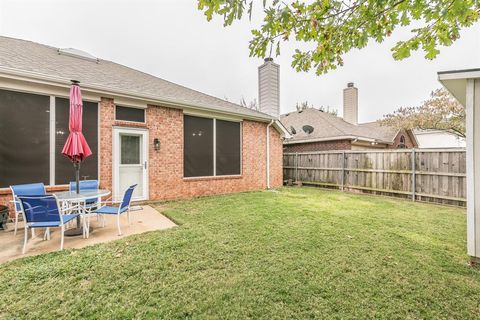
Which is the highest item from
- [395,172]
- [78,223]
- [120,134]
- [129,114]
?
[129,114]

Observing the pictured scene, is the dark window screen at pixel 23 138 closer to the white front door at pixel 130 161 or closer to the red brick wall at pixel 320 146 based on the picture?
the white front door at pixel 130 161

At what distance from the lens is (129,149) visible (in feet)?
22.9

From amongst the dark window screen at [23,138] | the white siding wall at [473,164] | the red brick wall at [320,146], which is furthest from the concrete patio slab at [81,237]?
the red brick wall at [320,146]

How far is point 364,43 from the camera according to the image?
115 inches

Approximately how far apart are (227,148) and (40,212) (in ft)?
21.0

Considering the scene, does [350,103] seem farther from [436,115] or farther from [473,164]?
[473,164]

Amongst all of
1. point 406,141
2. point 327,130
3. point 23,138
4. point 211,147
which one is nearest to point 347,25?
point 211,147

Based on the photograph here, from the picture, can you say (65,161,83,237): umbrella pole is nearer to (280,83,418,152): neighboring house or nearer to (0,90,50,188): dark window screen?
(0,90,50,188): dark window screen

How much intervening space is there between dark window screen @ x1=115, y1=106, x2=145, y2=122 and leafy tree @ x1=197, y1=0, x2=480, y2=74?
18.1ft

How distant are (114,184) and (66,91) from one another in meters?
2.81

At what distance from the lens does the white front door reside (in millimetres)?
6625

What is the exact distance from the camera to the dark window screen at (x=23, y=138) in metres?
5.11

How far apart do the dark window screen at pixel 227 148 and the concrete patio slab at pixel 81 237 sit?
3734mm

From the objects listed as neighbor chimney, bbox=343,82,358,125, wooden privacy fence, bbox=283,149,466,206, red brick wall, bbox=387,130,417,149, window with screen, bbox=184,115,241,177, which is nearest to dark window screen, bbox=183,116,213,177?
window with screen, bbox=184,115,241,177
